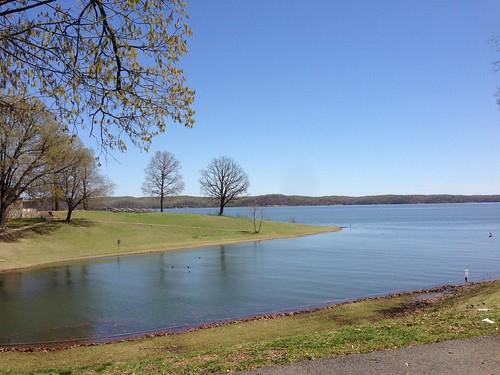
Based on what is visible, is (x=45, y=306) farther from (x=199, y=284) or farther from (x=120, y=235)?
(x=120, y=235)

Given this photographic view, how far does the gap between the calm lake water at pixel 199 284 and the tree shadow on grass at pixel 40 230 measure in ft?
31.0

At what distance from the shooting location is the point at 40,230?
4734 centimetres

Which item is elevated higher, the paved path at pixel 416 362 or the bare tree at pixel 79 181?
the bare tree at pixel 79 181

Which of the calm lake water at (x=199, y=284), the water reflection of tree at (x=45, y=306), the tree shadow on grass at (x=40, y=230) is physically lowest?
the water reflection of tree at (x=45, y=306)

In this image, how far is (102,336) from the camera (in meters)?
16.0

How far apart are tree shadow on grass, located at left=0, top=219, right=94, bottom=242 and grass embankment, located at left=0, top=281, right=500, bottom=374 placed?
32.2 meters

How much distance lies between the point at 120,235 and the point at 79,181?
823 cm

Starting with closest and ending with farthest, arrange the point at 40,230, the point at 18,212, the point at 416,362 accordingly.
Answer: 1. the point at 416,362
2. the point at 40,230
3. the point at 18,212

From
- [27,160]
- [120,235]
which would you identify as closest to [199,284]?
[27,160]

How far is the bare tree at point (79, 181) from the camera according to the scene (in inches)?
1930

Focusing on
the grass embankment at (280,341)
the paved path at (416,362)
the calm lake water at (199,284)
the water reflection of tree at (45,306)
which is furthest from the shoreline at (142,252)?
the paved path at (416,362)

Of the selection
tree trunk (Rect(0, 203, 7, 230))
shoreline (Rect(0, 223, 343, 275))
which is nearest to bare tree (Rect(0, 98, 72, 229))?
tree trunk (Rect(0, 203, 7, 230))

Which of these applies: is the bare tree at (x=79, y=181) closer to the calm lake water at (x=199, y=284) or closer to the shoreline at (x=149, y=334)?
the calm lake water at (x=199, y=284)

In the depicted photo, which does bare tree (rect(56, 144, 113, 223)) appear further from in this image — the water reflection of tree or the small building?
the water reflection of tree
